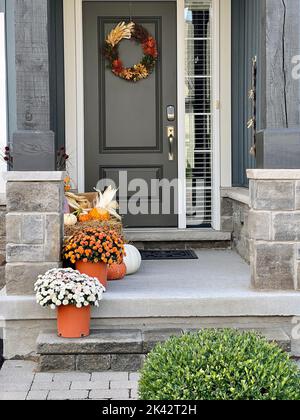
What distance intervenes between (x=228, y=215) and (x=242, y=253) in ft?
1.90

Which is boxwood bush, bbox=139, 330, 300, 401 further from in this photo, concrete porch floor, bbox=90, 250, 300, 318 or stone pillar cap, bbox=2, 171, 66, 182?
stone pillar cap, bbox=2, 171, 66, 182

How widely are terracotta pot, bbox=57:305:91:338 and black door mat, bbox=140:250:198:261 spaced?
1765 mm

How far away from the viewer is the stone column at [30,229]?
176 inches

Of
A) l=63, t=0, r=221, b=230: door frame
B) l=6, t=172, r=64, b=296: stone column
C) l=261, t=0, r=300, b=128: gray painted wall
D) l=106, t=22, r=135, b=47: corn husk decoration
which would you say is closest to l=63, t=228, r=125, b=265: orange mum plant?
l=6, t=172, r=64, b=296: stone column

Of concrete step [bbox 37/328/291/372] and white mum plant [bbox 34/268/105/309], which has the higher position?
white mum plant [bbox 34/268/105/309]

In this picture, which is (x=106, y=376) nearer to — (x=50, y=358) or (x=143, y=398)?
(x=50, y=358)

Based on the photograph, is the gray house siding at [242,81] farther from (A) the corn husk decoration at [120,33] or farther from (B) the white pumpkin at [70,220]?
(B) the white pumpkin at [70,220]

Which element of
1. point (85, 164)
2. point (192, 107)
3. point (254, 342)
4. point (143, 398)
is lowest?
point (143, 398)

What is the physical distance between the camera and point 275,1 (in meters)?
4.55

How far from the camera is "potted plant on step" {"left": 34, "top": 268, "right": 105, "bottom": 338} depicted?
414 cm

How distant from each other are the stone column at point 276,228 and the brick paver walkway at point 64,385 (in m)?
1.08

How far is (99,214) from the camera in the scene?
5609 millimetres

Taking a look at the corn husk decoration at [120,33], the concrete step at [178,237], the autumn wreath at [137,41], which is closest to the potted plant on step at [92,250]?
the concrete step at [178,237]
